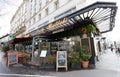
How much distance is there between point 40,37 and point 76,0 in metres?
5.38

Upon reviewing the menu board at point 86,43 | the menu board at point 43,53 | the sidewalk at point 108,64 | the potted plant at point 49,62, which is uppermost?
the menu board at point 86,43

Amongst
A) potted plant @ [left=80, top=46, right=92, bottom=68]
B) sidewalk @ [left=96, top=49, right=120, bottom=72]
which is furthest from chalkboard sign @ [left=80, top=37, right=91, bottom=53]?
sidewalk @ [left=96, top=49, right=120, bottom=72]

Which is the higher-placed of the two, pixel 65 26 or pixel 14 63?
pixel 65 26

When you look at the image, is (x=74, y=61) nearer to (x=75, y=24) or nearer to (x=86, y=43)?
(x=86, y=43)

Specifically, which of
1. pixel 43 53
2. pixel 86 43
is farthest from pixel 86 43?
pixel 43 53

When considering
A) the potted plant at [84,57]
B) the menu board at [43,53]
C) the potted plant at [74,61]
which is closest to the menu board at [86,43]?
the potted plant at [84,57]

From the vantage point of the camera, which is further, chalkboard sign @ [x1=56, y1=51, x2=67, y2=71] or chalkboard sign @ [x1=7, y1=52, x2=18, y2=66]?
chalkboard sign @ [x1=7, y1=52, x2=18, y2=66]

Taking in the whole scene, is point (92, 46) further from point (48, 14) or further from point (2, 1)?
point (48, 14)

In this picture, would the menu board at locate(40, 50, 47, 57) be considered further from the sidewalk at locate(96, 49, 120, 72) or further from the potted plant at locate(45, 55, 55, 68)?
the sidewalk at locate(96, 49, 120, 72)

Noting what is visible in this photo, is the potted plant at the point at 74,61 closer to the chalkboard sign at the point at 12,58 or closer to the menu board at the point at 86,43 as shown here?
the menu board at the point at 86,43

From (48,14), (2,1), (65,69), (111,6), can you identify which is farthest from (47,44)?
(48,14)

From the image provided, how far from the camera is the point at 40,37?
2139cm

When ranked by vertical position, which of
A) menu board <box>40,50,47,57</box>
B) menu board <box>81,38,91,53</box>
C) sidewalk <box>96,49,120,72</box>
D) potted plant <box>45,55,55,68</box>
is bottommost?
sidewalk <box>96,49,120,72</box>

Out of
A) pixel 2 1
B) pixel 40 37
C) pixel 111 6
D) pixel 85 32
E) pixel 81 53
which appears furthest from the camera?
pixel 40 37
